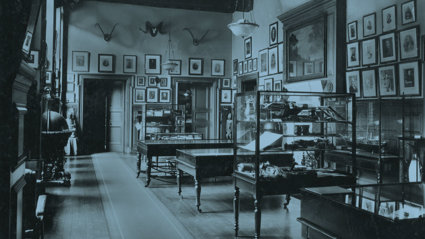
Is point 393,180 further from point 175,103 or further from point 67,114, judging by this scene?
point 67,114

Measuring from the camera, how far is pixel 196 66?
13555mm

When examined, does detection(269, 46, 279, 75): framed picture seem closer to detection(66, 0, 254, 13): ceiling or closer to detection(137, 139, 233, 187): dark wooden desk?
detection(66, 0, 254, 13): ceiling

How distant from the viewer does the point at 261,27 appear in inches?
431

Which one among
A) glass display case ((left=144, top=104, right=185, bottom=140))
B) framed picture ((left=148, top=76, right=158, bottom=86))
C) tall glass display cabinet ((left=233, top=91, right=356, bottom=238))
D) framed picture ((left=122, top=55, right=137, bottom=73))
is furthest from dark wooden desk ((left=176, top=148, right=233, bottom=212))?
framed picture ((left=122, top=55, right=137, bottom=73))

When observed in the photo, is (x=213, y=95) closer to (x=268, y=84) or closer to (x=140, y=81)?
(x=140, y=81)

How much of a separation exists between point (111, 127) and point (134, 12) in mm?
4193

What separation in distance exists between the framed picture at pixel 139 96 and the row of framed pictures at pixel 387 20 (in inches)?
313

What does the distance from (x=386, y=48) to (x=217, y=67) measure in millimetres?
8272

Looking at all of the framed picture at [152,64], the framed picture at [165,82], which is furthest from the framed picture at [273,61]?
the framed picture at [152,64]

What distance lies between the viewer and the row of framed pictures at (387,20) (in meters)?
5.41

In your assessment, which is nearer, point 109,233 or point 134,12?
point 109,233

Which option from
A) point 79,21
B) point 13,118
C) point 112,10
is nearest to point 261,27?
point 112,10

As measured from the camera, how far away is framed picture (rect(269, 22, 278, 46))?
32.6 feet

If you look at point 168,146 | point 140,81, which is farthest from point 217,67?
point 168,146
